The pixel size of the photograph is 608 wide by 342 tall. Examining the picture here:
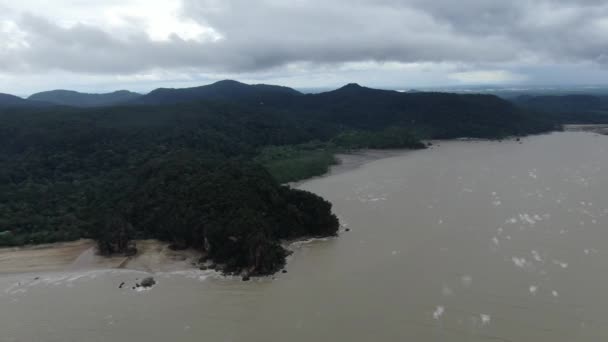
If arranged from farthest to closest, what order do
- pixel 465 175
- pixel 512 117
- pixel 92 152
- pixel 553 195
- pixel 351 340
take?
pixel 512 117 < pixel 92 152 < pixel 465 175 < pixel 553 195 < pixel 351 340

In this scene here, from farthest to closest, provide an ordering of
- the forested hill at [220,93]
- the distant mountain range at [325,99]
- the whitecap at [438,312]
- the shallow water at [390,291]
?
the forested hill at [220,93] → the distant mountain range at [325,99] → the whitecap at [438,312] → the shallow water at [390,291]

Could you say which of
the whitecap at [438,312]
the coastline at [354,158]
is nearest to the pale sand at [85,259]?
the whitecap at [438,312]

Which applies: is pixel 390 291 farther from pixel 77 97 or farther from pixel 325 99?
pixel 77 97

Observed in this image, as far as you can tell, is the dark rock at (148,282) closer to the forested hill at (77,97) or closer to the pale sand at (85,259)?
the pale sand at (85,259)

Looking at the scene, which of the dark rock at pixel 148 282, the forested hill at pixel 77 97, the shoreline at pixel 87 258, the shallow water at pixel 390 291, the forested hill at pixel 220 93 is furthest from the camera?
the forested hill at pixel 77 97

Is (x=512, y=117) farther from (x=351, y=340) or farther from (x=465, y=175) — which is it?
(x=351, y=340)

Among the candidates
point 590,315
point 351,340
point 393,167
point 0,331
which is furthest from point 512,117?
point 0,331
